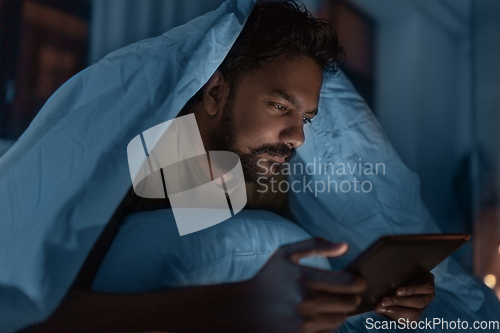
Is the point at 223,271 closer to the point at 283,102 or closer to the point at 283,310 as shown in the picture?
the point at 283,310

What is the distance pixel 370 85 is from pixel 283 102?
504mm

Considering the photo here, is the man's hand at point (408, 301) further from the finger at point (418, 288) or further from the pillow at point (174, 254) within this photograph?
the pillow at point (174, 254)

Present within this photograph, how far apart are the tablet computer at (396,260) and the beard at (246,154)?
0.34 meters

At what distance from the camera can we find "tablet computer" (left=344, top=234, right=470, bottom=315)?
1.45 ft

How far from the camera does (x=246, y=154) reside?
773mm

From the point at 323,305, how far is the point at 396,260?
14 centimetres

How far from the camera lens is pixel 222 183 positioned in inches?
32.4

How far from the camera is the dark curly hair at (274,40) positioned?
74 cm

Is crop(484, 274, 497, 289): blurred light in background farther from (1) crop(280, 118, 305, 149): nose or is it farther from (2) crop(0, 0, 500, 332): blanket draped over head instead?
(1) crop(280, 118, 305, 149): nose

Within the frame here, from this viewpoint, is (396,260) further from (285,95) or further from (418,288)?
(285,95)

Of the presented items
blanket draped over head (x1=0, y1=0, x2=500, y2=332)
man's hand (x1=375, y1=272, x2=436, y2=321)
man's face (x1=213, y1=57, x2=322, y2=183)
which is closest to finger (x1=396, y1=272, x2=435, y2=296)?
man's hand (x1=375, y1=272, x2=436, y2=321)

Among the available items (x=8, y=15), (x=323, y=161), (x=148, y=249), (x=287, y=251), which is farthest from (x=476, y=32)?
(x=8, y=15)

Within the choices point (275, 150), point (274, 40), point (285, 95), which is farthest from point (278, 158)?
point (274, 40)

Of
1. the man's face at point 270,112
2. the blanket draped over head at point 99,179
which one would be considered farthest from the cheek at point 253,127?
the blanket draped over head at point 99,179
